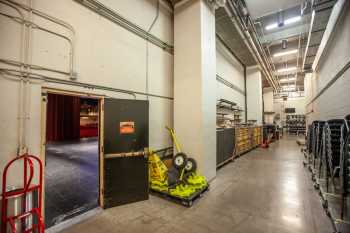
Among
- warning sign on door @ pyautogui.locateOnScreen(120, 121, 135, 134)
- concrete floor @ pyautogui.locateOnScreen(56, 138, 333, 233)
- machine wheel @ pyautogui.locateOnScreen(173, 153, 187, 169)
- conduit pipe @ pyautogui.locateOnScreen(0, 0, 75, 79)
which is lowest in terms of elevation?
concrete floor @ pyautogui.locateOnScreen(56, 138, 333, 233)

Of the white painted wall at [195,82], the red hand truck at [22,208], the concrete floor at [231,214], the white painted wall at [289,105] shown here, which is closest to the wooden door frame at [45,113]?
the red hand truck at [22,208]

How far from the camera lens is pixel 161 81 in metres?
4.38

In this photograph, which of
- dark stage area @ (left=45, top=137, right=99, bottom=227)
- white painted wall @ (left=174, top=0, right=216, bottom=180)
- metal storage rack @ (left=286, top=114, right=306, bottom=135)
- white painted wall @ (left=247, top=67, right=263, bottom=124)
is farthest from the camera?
metal storage rack @ (left=286, top=114, right=306, bottom=135)

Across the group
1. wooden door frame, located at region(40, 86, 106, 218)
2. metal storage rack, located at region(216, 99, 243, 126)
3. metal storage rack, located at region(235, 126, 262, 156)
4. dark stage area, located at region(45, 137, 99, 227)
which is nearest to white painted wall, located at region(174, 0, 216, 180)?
wooden door frame, located at region(40, 86, 106, 218)

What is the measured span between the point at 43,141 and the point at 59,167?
375 cm

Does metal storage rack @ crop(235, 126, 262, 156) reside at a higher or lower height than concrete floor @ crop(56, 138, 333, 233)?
higher

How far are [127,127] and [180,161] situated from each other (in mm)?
1551

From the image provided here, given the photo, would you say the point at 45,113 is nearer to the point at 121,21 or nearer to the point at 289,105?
the point at 121,21

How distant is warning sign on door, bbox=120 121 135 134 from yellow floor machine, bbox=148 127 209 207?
752mm

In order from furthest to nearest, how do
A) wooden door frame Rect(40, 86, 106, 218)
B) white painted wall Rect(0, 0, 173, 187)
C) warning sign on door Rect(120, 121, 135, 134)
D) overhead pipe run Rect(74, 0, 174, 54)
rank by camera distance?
warning sign on door Rect(120, 121, 135, 134), overhead pipe run Rect(74, 0, 174, 54), wooden door frame Rect(40, 86, 106, 218), white painted wall Rect(0, 0, 173, 187)

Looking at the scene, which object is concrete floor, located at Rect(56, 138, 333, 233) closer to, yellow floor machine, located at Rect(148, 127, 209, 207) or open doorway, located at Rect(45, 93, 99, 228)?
yellow floor machine, located at Rect(148, 127, 209, 207)

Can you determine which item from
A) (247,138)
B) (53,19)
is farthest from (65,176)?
(247,138)

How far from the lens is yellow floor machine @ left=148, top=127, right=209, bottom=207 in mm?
3026

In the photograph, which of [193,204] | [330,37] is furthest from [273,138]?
[193,204]
